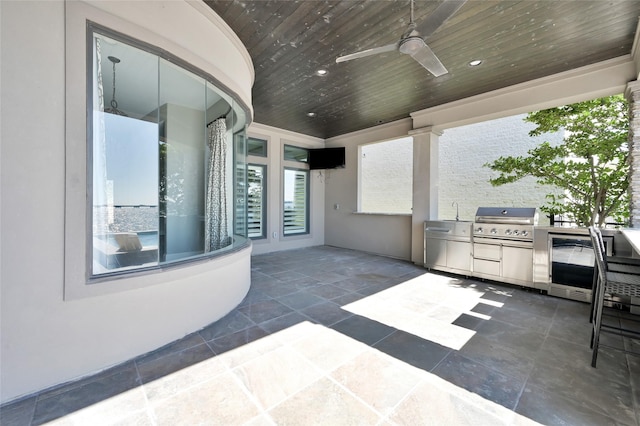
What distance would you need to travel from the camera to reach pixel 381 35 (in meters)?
2.78

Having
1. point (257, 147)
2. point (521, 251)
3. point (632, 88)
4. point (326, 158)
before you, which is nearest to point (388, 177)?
point (326, 158)

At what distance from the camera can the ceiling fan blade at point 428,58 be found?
221 cm

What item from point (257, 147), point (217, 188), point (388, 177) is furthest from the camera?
point (388, 177)

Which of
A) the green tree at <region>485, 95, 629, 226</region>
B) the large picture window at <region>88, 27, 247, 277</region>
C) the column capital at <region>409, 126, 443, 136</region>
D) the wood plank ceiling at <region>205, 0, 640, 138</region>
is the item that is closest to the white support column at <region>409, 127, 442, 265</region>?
the column capital at <region>409, 126, 443, 136</region>

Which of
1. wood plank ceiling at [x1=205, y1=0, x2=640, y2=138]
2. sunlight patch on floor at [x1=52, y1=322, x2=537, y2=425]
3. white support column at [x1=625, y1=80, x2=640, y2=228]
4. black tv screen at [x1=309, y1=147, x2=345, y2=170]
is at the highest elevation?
wood plank ceiling at [x1=205, y1=0, x2=640, y2=138]

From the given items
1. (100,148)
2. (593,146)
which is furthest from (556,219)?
(100,148)

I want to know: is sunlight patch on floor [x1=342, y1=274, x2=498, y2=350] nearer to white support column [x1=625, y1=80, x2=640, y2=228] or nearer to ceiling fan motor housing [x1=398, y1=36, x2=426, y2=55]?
white support column [x1=625, y1=80, x2=640, y2=228]

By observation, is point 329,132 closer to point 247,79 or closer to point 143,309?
point 247,79

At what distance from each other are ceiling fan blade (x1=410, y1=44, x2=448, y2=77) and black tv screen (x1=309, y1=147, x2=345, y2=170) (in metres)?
4.15

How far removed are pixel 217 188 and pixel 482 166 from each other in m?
5.01

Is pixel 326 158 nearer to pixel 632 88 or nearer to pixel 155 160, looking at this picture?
pixel 155 160

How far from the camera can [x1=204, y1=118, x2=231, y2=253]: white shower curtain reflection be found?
9.70 feet

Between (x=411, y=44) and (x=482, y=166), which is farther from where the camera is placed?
(x=482, y=166)

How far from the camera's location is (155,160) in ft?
7.86
